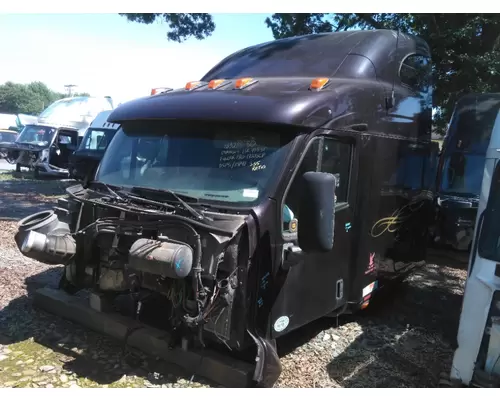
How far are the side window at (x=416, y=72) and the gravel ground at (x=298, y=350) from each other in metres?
2.72

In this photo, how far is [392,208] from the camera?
5.17 metres

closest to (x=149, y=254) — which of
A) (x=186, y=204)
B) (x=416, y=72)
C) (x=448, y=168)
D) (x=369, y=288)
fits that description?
(x=186, y=204)

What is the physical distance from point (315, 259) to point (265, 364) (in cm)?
99

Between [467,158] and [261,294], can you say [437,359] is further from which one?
[467,158]

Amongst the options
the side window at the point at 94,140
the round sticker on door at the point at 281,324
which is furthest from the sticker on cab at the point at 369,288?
the side window at the point at 94,140

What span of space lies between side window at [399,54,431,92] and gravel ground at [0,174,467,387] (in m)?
2.72

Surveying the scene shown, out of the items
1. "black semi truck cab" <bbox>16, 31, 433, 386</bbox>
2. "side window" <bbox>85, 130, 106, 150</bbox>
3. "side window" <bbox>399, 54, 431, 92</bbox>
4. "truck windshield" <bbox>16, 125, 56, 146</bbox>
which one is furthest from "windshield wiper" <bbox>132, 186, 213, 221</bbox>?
"truck windshield" <bbox>16, 125, 56, 146</bbox>

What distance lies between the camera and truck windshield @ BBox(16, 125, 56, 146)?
1809 centimetres

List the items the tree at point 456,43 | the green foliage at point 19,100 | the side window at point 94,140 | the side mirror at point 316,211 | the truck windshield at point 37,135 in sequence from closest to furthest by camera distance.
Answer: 1. the side mirror at point 316,211
2. the tree at point 456,43
3. the side window at point 94,140
4. the truck windshield at point 37,135
5. the green foliage at point 19,100

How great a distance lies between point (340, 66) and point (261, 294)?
2453 millimetres

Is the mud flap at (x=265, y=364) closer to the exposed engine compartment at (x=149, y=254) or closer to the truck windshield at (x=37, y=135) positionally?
the exposed engine compartment at (x=149, y=254)

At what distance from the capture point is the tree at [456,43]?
8703 millimetres

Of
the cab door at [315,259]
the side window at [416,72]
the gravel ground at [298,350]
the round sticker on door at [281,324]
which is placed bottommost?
the gravel ground at [298,350]

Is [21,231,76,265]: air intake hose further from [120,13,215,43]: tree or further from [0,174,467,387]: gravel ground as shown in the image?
[120,13,215,43]: tree
